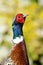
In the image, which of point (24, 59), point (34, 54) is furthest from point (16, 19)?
point (34, 54)

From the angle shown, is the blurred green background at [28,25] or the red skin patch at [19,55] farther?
the blurred green background at [28,25]

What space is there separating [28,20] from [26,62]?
159 cm

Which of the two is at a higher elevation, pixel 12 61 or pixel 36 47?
pixel 12 61

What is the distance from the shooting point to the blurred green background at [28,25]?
3221mm

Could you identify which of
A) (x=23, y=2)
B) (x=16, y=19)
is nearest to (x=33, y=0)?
(x=23, y=2)

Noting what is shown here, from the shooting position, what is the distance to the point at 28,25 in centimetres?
327

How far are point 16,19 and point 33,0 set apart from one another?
5.33 feet

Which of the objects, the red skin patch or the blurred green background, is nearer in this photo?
the red skin patch

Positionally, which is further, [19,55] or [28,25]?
[28,25]

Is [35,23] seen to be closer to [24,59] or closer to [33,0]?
[33,0]

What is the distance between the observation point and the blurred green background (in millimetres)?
3221

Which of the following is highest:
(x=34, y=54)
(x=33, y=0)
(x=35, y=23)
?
(x=33, y=0)

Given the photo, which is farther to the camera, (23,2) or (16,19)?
(23,2)

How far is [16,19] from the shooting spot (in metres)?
1.79
